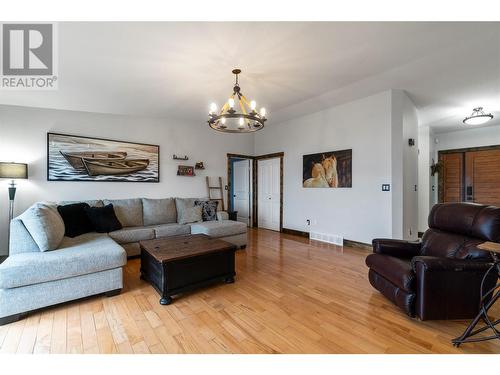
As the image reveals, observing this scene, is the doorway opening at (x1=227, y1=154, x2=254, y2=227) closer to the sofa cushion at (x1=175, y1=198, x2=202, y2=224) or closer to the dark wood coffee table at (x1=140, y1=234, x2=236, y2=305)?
the sofa cushion at (x1=175, y1=198, x2=202, y2=224)

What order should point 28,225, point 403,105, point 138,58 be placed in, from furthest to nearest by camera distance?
point 403,105 < point 138,58 < point 28,225

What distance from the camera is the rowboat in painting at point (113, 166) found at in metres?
4.17

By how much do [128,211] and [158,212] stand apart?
1.66 feet

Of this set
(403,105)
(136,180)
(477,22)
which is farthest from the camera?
(136,180)

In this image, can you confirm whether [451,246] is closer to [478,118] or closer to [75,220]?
[478,118]

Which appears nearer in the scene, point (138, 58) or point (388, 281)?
point (388, 281)

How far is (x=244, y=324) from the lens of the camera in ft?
6.12

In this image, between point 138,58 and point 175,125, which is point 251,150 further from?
point 138,58

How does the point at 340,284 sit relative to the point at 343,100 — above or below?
below

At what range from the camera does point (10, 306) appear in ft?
6.15

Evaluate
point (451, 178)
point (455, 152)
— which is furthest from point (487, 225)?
point (455, 152)

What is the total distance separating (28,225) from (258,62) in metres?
3.04

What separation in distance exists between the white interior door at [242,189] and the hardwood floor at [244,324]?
3.77m
